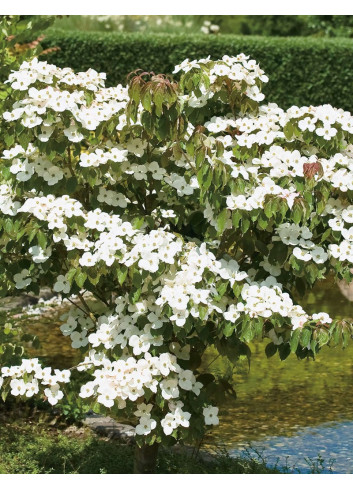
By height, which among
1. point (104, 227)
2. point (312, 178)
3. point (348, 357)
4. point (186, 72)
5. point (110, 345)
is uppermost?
point (186, 72)

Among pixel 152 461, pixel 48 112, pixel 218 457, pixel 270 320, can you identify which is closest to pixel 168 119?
pixel 48 112

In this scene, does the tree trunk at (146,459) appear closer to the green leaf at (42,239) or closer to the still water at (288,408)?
the still water at (288,408)

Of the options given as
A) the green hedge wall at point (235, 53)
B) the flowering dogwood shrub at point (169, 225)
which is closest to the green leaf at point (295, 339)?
the flowering dogwood shrub at point (169, 225)

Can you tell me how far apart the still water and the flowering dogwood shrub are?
20.5 inches

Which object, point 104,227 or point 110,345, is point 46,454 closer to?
point 110,345

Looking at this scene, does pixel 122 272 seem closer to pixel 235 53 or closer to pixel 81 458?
pixel 81 458

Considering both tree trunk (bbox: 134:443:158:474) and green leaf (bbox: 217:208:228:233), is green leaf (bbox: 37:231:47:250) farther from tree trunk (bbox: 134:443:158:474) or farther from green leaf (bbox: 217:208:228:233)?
tree trunk (bbox: 134:443:158:474)

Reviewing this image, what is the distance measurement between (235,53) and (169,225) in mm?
8095

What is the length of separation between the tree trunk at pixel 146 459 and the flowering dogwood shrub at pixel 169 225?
0.34 meters

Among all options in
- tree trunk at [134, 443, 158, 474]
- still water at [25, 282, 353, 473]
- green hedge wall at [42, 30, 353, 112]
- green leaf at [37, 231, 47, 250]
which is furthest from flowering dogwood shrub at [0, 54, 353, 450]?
green hedge wall at [42, 30, 353, 112]

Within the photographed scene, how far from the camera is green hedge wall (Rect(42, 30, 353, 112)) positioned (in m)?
11.7

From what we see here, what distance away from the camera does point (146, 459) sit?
4359 mm

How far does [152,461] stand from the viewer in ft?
14.3

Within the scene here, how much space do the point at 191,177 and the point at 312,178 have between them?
55cm
